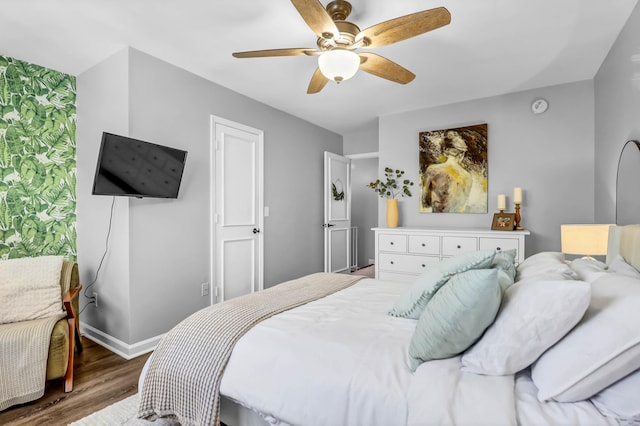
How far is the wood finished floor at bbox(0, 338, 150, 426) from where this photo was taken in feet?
6.00

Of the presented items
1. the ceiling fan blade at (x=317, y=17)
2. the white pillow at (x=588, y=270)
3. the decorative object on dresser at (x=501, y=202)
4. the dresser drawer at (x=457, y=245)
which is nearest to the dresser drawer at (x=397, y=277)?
the dresser drawer at (x=457, y=245)

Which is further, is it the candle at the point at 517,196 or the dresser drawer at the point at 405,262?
the dresser drawer at the point at 405,262

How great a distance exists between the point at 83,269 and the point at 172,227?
3.32 feet

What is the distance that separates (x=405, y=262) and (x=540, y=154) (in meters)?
1.80

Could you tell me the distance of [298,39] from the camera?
96.3 inches

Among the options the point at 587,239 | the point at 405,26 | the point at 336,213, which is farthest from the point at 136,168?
the point at 587,239

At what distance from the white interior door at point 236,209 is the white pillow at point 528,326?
2.69 m

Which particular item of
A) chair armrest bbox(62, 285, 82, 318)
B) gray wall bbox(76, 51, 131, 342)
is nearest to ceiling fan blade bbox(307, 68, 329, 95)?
gray wall bbox(76, 51, 131, 342)

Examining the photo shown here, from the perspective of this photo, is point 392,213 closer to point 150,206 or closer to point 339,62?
point 339,62

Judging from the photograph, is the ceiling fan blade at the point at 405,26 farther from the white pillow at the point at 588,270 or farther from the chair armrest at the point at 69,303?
the chair armrest at the point at 69,303

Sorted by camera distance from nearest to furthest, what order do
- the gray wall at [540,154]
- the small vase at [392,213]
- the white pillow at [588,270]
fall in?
the white pillow at [588,270]
the gray wall at [540,154]
the small vase at [392,213]

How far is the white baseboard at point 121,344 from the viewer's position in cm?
260

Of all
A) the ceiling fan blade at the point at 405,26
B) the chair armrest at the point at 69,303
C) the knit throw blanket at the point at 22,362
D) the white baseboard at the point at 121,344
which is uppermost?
the ceiling fan blade at the point at 405,26

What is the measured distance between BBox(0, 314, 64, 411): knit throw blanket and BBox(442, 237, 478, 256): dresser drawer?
329cm
